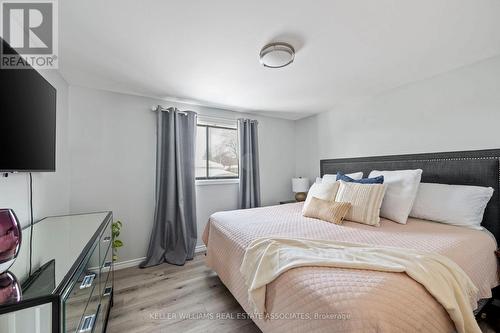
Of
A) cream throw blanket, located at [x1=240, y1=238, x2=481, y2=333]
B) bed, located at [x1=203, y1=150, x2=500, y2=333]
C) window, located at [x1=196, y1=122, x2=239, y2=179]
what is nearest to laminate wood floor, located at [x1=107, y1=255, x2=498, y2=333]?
bed, located at [x1=203, y1=150, x2=500, y2=333]

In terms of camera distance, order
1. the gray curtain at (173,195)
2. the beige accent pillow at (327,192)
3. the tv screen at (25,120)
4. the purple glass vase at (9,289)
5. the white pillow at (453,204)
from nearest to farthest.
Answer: the purple glass vase at (9,289)
the tv screen at (25,120)
the white pillow at (453,204)
the beige accent pillow at (327,192)
the gray curtain at (173,195)

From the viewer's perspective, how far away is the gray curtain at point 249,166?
3473mm

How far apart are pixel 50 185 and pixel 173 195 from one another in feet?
4.09

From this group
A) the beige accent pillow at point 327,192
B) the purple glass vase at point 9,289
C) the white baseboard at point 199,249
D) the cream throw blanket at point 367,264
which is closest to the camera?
the purple glass vase at point 9,289

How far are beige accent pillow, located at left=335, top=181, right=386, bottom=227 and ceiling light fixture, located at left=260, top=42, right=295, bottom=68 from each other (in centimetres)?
143

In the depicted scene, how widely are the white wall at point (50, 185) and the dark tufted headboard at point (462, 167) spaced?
354cm

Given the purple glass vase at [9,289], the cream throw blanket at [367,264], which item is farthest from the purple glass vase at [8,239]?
the cream throw blanket at [367,264]

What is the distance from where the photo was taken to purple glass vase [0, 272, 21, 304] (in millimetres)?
669

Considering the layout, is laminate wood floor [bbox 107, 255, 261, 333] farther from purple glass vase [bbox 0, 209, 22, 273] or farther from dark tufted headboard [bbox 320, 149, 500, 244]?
dark tufted headboard [bbox 320, 149, 500, 244]

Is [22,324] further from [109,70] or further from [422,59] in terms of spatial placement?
[422,59]

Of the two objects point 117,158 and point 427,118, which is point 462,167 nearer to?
point 427,118

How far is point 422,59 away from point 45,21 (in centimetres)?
313

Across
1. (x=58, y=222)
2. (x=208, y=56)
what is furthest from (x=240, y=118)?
(x=58, y=222)

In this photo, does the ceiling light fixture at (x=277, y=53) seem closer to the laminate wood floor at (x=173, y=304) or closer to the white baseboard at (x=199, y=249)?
the laminate wood floor at (x=173, y=304)
